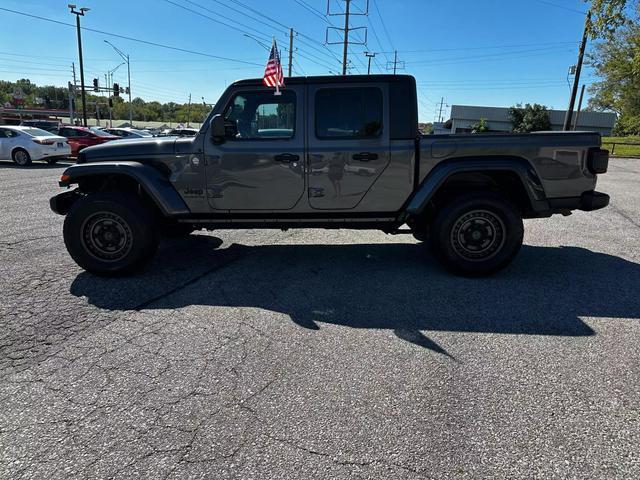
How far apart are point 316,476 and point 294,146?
132 inches

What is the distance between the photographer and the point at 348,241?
6309mm

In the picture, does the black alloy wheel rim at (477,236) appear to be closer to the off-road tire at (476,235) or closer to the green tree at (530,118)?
the off-road tire at (476,235)

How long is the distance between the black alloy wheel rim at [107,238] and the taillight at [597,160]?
508 cm

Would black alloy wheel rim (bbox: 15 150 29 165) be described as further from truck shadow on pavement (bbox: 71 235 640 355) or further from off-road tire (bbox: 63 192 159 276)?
off-road tire (bbox: 63 192 159 276)

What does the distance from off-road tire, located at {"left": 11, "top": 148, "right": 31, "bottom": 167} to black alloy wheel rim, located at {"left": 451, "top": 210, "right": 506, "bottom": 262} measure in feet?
58.1

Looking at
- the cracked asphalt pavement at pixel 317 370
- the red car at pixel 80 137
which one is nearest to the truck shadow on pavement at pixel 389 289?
the cracked asphalt pavement at pixel 317 370

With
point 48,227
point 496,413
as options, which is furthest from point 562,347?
point 48,227

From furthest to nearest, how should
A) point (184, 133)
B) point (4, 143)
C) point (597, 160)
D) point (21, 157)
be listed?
point (21, 157) → point (4, 143) → point (184, 133) → point (597, 160)

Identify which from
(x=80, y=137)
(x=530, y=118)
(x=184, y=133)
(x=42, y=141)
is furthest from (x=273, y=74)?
Answer: (x=530, y=118)

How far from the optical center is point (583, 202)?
4.59 meters

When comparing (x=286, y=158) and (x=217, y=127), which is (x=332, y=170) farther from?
(x=217, y=127)

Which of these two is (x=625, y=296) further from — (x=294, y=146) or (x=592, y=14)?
(x=592, y=14)

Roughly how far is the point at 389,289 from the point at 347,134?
5.73 ft

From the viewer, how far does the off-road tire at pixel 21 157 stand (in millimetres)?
16250
